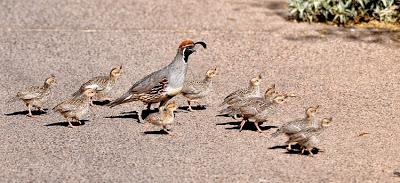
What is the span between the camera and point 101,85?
1316 centimetres

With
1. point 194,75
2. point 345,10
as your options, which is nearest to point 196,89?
point 194,75

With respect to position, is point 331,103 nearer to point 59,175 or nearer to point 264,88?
point 264,88

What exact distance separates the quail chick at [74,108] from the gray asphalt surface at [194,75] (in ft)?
0.56

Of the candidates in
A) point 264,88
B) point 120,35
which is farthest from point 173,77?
point 120,35

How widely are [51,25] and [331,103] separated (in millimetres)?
6180

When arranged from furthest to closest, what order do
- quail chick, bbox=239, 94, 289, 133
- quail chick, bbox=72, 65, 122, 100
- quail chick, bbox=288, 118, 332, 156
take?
quail chick, bbox=72, 65, 122, 100 < quail chick, bbox=239, 94, 289, 133 < quail chick, bbox=288, 118, 332, 156

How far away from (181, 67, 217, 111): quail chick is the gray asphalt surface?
9.6 inches

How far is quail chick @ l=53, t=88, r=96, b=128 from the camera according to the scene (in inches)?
475

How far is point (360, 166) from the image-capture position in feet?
34.6

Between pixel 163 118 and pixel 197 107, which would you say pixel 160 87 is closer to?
pixel 163 118

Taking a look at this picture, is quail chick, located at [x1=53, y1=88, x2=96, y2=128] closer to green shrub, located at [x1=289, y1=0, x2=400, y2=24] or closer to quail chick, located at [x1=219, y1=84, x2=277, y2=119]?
quail chick, located at [x1=219, y1=84, x2=277, y2=119]

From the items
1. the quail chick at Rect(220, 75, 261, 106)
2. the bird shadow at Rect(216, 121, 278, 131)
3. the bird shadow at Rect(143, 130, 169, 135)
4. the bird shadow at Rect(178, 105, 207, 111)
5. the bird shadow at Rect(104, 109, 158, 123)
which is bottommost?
the bird shadow at Rect(178, 105, 207, 111)

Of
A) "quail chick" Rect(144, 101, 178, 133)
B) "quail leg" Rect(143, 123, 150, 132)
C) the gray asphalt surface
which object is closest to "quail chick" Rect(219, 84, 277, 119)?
the gray asphalt surface

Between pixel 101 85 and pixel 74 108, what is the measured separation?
115cm
